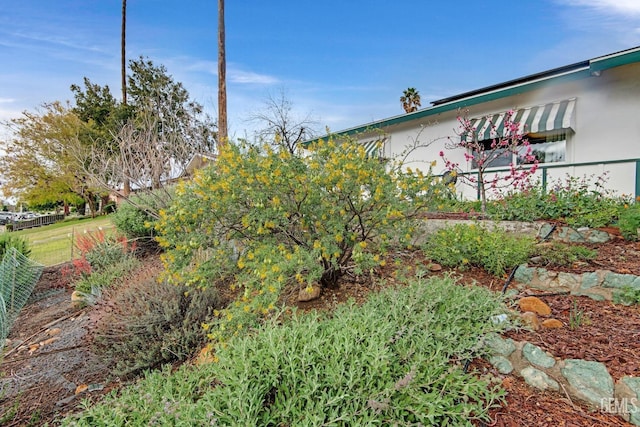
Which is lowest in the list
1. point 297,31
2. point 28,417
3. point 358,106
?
point 28,417

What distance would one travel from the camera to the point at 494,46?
31.1ft

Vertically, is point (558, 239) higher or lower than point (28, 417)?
higher

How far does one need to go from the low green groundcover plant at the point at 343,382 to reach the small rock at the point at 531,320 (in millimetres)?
331

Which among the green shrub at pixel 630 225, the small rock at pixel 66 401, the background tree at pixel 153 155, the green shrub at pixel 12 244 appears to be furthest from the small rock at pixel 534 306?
the green shrub at pixel 12 244

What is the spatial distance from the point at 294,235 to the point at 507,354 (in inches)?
84.6

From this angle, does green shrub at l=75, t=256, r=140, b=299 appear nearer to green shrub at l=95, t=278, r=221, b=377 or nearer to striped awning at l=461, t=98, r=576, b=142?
green shrub at l=95, t=278, r=221, b=377

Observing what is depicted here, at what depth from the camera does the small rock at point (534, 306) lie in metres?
2.61

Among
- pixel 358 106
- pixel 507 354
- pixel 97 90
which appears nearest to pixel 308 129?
pixel 358 106

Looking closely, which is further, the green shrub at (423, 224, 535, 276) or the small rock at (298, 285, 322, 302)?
the green shrub at (423, 224, 535, 276)

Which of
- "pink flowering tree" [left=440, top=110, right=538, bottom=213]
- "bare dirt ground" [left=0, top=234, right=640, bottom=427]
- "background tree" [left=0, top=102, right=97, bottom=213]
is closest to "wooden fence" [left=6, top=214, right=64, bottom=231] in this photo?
"background tree" [left=0, top=102, right=97, bottom=213]

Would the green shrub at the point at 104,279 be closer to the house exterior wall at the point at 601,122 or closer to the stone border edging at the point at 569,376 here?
the stone border edging at the point at 569,376

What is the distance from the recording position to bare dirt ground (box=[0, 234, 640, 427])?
5.63 feet

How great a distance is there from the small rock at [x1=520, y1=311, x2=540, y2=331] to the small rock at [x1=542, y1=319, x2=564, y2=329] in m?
0.05

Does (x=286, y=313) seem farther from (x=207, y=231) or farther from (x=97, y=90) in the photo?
(x=97, y=90)
